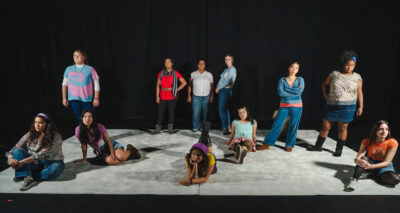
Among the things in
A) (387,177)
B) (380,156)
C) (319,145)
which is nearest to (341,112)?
(319,145)

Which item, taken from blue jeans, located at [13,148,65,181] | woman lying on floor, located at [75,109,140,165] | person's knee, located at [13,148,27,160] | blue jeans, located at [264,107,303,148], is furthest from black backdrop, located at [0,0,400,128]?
person's knee, located at [13,148,27,160]

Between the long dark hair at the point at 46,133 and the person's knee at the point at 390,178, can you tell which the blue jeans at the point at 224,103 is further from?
the long dark hair at the point at 46,133

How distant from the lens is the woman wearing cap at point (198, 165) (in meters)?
2.39

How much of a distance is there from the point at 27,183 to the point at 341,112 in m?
3.58

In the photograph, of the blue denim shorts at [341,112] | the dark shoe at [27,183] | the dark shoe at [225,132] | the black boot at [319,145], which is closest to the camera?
the dark shoe at [27,183]

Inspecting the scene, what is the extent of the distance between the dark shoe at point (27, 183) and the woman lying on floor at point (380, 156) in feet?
9.77

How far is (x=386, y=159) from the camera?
95.1 inches

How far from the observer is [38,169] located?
8.15 feet

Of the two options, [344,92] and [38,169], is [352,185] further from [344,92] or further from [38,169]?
[38,169]

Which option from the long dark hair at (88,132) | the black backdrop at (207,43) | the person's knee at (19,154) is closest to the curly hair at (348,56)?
the black backdrop at (207,43)

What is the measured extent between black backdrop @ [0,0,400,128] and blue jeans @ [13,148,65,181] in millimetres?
3374

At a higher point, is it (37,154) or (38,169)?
(37,154)

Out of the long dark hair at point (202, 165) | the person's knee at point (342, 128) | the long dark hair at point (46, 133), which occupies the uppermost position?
the long dark hair at point (46, 133)

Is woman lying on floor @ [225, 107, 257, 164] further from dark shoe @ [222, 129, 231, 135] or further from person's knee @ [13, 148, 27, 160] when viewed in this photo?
person's knee @ [13, 148, 27, 160]
